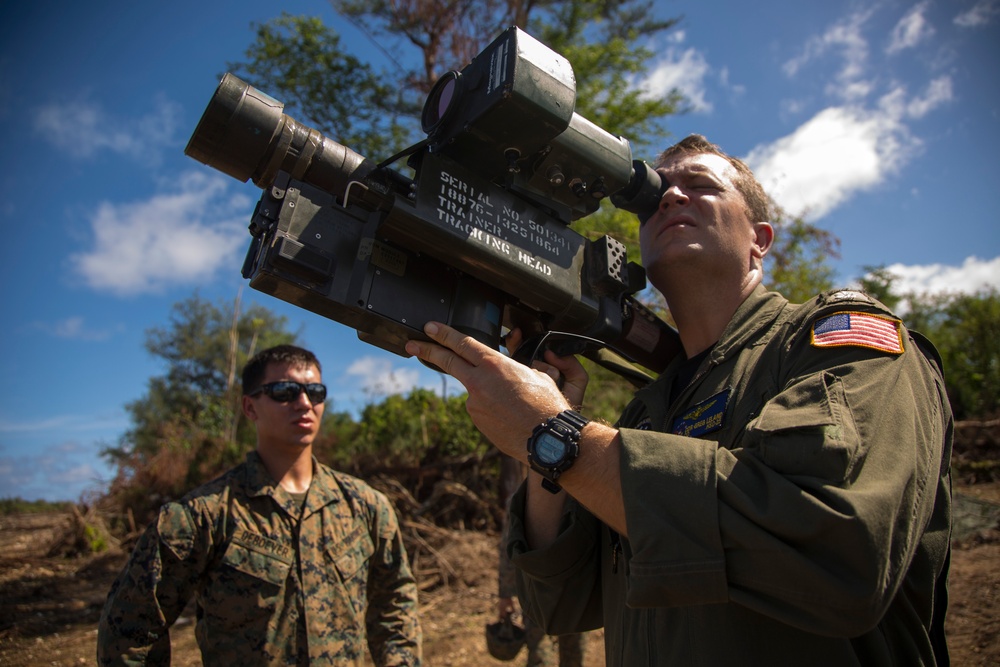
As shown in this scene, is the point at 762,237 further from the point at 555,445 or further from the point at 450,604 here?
the point at 450,604

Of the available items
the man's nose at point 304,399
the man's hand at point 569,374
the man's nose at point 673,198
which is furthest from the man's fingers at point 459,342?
the man's nose at point 304,399

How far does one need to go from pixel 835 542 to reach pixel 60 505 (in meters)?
20.6

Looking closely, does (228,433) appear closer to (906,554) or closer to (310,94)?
(310,94)

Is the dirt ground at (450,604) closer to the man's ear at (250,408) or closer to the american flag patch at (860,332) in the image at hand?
the man's ear at (250,408)

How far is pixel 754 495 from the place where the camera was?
1205mm

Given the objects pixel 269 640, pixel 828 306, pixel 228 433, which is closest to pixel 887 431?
pixel 828 306

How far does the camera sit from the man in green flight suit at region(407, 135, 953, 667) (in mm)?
1137

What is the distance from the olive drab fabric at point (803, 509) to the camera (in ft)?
3.69

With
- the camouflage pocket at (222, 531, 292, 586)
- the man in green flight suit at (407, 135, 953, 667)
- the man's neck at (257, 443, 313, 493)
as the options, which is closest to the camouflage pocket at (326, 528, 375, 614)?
the camouflage pocket at (222, 531, 292, 586)

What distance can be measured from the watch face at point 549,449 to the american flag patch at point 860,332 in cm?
68

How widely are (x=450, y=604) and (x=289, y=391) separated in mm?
4688

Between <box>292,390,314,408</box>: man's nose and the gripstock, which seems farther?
<box>292,390,314,408</box>: man's nose

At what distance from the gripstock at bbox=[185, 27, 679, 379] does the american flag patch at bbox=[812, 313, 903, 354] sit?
76 cm

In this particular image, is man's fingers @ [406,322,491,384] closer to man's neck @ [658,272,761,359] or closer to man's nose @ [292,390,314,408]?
man's neck @ [658,272,761,359]
